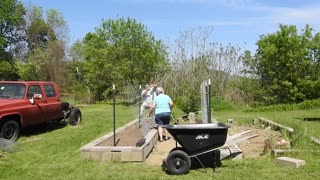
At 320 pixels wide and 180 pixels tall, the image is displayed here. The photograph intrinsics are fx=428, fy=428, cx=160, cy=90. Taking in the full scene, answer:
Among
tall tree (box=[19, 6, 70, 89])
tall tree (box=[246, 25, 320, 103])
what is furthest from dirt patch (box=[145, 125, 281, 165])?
tall tree (box=[19, 6, 70, 89])

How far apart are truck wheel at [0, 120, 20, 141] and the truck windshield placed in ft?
3.46

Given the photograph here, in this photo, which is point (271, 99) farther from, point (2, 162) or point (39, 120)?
point (2, 162)

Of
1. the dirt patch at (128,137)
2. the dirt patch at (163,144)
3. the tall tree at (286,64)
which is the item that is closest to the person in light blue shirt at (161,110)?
the dirt patch at (163,144)

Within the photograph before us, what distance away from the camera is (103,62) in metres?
33.1

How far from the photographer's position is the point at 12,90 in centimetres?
1324

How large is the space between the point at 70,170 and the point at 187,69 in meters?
18.4

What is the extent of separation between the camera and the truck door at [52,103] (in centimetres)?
1431

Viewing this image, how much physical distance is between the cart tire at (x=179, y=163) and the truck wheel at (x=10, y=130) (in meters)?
5.90

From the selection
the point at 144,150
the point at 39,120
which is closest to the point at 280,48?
the point at 39,120

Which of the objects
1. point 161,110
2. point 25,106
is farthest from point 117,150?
point 25,106

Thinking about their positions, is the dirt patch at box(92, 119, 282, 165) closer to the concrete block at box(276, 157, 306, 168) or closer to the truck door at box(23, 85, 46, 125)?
the concrete block at box(276, 157, 306, 168)

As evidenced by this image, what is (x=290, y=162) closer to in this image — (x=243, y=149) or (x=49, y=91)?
(x=243, y=149)

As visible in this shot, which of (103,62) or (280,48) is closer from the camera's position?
(280,48)

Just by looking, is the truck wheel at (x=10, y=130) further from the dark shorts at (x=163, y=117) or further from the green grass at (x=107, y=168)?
the dark shorts at (x=163, y=117)
